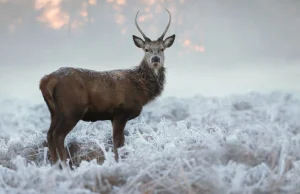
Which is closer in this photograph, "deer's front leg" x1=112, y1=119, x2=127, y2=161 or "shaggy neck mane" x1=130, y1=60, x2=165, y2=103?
"deer's front leg" x1=112, y1=119, x2=127, y2=161

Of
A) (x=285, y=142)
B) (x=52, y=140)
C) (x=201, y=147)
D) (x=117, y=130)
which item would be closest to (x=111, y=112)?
(x=117, y=130)

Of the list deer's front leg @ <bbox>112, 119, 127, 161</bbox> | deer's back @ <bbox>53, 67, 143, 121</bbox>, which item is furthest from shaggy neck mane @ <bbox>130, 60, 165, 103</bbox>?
deer's front leg @ <bbox>112, 119, 127, 161</bbox>

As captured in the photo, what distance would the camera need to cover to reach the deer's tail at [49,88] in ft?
29.3

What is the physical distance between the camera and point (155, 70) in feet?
33.9

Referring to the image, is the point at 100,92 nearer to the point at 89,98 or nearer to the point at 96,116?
the point at 89,98

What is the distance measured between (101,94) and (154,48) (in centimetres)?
174

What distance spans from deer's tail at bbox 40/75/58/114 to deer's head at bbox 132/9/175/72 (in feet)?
7.19

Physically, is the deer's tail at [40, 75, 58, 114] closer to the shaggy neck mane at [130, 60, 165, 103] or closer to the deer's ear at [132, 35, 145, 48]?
the shaggy neck mane at [130, 60, 165, 103]

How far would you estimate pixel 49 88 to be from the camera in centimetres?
897

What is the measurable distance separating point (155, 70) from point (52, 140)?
8.48ft

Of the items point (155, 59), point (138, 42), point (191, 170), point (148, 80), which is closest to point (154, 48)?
point (155, 59)

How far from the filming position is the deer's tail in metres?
8.94

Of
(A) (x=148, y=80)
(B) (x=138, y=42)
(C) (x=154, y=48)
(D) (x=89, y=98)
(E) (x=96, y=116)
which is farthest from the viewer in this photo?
(B) (x=138, y=42)

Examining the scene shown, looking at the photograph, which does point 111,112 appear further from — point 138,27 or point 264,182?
point 264,182
